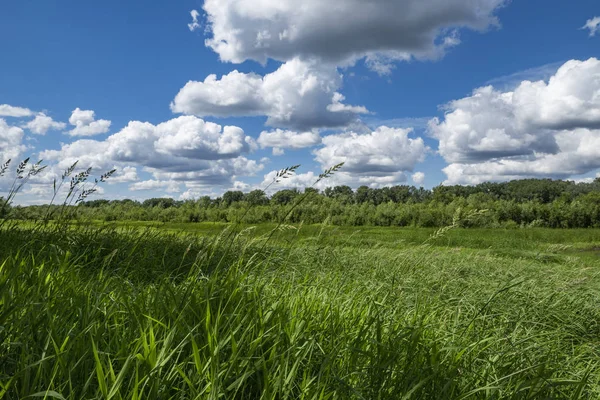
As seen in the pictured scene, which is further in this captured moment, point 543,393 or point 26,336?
point 543,393

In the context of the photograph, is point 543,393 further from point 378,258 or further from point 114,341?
point 378,258

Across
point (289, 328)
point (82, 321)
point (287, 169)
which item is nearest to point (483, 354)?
point (289, 328)

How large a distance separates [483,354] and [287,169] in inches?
84.5

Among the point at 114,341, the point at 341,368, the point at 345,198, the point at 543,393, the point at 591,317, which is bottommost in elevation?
the point at 591,317

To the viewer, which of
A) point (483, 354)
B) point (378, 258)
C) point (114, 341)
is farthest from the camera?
point (378, 258)

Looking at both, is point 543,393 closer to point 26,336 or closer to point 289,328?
point 289,328

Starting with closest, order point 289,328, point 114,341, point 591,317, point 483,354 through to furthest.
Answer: point 114,341, point 289,328, point 483,354, point 591,317

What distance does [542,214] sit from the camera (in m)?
62.2

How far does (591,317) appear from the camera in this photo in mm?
5414

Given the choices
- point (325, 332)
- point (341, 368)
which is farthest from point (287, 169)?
point (341, 368)

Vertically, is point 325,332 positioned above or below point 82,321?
below

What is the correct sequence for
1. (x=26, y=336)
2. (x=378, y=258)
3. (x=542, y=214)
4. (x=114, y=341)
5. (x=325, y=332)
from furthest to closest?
(x=542, y=214) < (x=378, y=258) < (x=325, y=332) < (x=114, y=341) < (x=26, y=336)

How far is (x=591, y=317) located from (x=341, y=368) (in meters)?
5.03

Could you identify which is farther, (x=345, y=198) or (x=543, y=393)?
(x=345, y=198)
